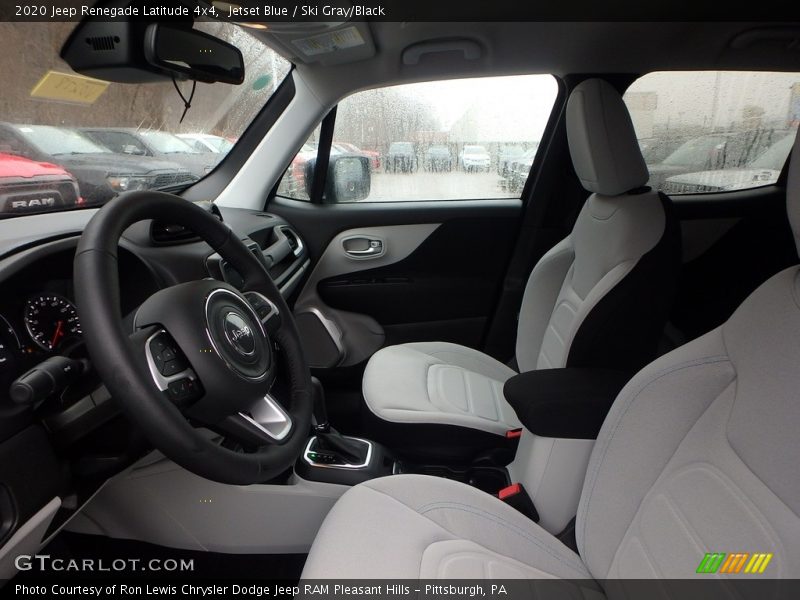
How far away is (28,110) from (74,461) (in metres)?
0.90

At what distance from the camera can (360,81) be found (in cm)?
207

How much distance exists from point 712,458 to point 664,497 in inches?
3.9

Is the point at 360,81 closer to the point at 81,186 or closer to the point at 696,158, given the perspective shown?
the point at 81,186

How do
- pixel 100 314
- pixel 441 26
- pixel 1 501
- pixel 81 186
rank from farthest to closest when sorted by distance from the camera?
pixel 441 26 < pixel 81 186 < pixel 1 501 < pixel 100 314

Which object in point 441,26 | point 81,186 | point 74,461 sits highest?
point 441,26

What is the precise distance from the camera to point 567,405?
115cm

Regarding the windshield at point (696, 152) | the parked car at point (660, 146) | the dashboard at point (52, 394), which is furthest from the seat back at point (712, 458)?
the windshield at point (696, 152)

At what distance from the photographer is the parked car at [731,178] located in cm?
236

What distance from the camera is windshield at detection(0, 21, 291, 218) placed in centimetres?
128

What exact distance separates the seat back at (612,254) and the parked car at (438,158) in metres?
0.87

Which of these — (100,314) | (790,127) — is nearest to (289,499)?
(100,314)

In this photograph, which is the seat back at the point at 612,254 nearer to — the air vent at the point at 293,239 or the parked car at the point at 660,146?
the parked car at the point at 660,146

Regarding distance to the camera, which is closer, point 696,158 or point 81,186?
point 81,186

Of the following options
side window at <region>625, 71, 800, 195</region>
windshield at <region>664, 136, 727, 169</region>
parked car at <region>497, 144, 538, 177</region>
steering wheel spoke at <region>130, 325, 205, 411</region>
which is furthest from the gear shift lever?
windshield at <region>664, 136, 727, 169</region>
